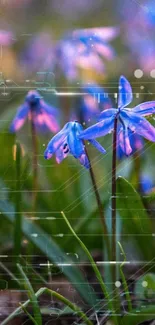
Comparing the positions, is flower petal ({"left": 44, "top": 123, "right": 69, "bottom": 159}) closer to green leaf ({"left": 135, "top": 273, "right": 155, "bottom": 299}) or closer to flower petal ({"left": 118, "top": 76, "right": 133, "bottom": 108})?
flower petal ({"left": 118, "top": 76, "right": 133, "bottom": 108})

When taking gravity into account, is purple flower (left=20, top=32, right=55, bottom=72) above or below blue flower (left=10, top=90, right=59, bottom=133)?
above

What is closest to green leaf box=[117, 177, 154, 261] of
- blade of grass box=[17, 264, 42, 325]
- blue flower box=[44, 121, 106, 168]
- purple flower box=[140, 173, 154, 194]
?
purple flower box=[140, 173, 154, 194]

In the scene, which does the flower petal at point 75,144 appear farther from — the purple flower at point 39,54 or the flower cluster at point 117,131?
the purple flower at point 39,54

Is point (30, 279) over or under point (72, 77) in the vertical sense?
under

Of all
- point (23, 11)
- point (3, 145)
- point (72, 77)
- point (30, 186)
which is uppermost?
point (23, 11)

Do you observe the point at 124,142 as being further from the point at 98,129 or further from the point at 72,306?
the point at 72,306

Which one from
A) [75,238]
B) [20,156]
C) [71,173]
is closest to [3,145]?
[20,156]

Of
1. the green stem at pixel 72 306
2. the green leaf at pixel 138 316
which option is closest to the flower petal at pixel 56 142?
the green stem at pixel 72 306

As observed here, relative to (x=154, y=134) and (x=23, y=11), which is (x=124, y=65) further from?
(x=23, y=11)
